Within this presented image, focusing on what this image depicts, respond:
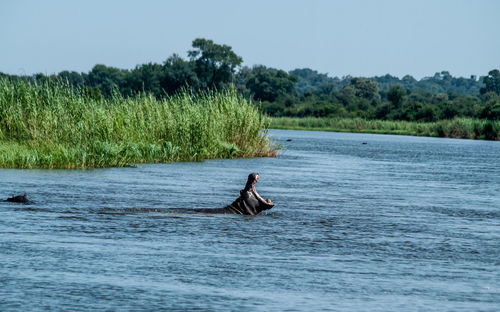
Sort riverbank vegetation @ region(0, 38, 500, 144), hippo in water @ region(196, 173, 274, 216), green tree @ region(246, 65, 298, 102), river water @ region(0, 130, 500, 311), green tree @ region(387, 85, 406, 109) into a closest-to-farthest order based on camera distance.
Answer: river water @ region(0, 130, 500, 311) → hippo in water @ region(196, 173, 274, 216) → riverbank vegetation @ region(0, 38, 500, 144) → green tree @ region(387, 85, 406, 109) → green tree @ region(246, 65, 298, 102)

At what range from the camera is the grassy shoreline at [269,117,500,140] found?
88.7 m

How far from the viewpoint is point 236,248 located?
14.5 meters

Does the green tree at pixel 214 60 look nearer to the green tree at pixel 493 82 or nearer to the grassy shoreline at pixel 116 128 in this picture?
the green tree at pixel 493 82

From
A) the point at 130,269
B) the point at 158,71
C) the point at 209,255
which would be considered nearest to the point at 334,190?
the point at 209,255

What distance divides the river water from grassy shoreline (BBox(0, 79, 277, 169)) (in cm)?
188

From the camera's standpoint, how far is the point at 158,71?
131m

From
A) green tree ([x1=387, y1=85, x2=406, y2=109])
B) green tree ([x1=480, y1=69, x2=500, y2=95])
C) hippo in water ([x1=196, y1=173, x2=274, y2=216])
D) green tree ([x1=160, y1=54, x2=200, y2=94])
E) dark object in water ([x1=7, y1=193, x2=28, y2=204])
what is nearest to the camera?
hippo in water ([x1=196, y1=173, x2=274, y2=216])

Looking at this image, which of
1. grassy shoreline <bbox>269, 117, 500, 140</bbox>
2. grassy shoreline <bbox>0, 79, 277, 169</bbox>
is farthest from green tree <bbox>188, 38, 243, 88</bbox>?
grassy shoreline <bbox>0, 79, 277, 169</bbox>

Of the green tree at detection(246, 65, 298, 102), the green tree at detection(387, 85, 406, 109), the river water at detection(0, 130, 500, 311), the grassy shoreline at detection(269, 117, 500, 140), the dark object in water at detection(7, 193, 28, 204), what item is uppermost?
the green tree at detection(246, 65, 298, 102)

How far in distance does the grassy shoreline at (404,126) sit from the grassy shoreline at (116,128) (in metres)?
52.6

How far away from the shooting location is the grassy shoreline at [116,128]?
94.3 feet

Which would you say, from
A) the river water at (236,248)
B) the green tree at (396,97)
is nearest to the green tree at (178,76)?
the green tree at (396,97)

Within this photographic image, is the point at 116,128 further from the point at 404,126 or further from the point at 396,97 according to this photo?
the point at 396,97

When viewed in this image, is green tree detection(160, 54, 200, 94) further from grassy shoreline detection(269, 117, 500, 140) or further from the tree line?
grassy shoreline detection(269, 117, 500, 140)
